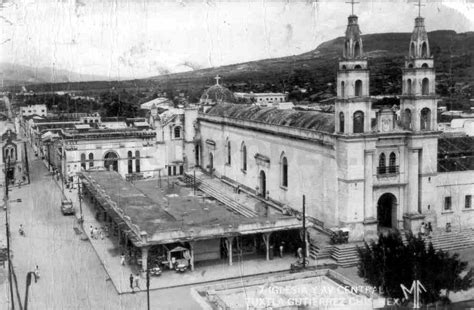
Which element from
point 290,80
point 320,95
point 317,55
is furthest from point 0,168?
point 317,55

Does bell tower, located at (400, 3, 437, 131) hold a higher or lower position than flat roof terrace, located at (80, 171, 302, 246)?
higher

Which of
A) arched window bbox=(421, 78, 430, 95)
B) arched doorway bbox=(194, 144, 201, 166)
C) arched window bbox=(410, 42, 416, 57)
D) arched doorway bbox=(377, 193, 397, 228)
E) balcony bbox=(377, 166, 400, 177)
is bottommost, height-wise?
arched doorway bbox=(377, 193, 397, 228)

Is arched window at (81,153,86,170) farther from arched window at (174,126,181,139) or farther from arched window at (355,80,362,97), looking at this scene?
arched window at (355,80,362,97)

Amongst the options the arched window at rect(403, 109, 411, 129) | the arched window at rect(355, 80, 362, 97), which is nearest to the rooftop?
the arched window at rect(355, 80, 362, 97)

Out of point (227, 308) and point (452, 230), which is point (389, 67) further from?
point (227, 308)

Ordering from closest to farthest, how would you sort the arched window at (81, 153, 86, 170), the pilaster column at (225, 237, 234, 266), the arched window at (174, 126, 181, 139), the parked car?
the pilaster column at (225, 237, 234, 266) < the parked car < the arched window at (81, 153, 86, 170) < the arched window at (174, 126, 181, 139)

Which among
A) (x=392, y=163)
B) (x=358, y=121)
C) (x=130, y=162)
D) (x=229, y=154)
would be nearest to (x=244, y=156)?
(x=229, y=154)

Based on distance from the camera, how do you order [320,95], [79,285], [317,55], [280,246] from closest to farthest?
[79,285], [280,246], [320,95], [317,55]
